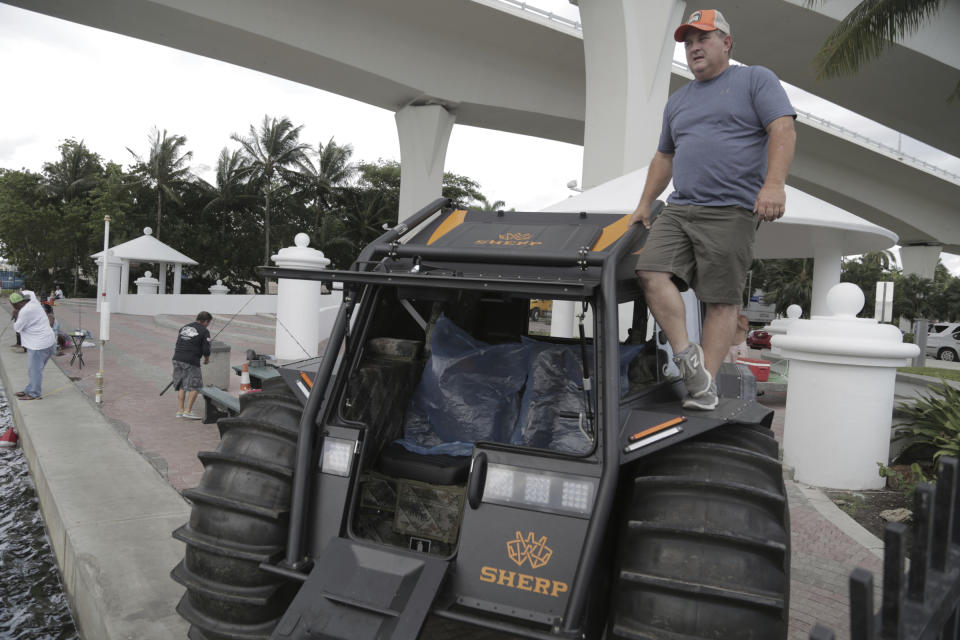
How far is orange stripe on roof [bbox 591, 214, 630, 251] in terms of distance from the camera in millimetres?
3070

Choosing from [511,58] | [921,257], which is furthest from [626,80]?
[921,257]

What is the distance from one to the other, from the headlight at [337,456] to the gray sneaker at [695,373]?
145 centimetres

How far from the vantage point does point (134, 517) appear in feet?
14.5

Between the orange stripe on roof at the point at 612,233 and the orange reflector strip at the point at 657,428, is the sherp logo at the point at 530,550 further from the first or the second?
the orange stripe on roof at the point at 612,233

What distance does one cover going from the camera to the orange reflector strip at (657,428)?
98.7 inches

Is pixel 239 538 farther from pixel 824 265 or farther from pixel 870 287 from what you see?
pixel 870 287

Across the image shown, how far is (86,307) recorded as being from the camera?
3084cm

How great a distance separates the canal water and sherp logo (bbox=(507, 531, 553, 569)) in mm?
2670

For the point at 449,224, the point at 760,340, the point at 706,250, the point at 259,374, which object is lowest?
the point at 259,374

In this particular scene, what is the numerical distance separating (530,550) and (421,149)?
59.7 feet

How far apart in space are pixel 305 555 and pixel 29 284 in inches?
2129

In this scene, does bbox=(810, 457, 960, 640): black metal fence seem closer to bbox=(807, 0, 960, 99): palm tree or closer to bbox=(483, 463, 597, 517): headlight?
bbox=(483, 463, 597, 517): headlight

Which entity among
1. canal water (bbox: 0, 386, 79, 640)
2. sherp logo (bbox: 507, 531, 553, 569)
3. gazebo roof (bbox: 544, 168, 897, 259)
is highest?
gazebo roof (bbox: 544, 168, 897, 259)

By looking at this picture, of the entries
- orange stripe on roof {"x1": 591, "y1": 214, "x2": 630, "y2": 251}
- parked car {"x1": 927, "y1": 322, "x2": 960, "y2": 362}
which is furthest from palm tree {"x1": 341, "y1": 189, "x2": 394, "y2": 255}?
orange stripe on roof {"x1": 591, "y1": 214, "x2": 630, "y2": 251}
